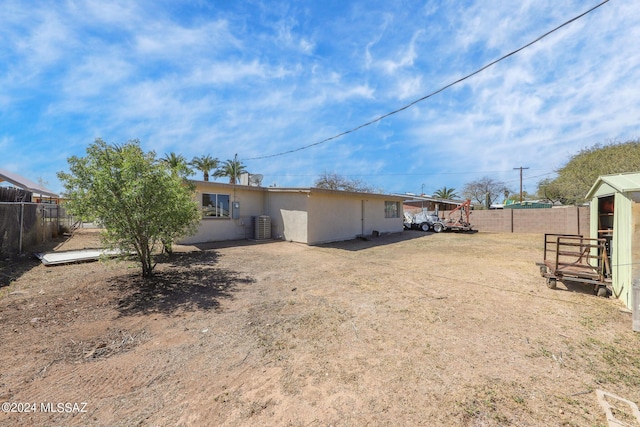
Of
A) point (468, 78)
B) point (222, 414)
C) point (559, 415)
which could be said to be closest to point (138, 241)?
point (222, 414)

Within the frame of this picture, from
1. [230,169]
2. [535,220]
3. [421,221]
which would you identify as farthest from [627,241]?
[230,169]

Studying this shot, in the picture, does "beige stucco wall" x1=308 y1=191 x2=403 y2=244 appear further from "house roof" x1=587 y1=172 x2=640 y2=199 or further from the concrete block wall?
"house roof" x1=587 y1=172 x2=640 y2=199

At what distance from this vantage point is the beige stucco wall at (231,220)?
11188 mm

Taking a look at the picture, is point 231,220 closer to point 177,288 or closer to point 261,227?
point 261,227

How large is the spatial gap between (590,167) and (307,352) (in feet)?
94.2

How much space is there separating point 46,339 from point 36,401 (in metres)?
1.43

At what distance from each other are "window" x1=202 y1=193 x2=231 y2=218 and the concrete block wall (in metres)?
18.5

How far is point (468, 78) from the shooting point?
21.0 ft

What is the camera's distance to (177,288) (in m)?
5.54

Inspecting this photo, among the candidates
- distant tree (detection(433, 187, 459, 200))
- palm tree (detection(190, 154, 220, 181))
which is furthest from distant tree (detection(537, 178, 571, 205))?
palm tree (detection(190, 154, 220, 181))

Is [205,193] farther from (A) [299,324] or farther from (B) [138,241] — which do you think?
(A) [299,324]

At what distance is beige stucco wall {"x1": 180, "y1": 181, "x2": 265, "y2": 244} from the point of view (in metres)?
11.2

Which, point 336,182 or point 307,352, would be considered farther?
point 336,182

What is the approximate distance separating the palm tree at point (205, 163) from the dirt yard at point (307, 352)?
1948 cm
